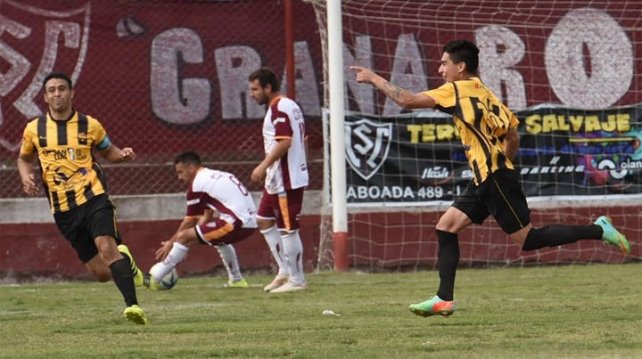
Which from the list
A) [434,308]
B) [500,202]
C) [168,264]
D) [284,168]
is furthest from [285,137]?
[434,308]

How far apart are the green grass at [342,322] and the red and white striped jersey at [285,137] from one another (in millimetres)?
1064

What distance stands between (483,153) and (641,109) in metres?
8.51

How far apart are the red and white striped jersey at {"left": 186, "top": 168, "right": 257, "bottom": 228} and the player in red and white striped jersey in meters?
0.62

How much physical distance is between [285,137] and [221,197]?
1.43 metres

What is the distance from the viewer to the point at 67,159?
10180 mm

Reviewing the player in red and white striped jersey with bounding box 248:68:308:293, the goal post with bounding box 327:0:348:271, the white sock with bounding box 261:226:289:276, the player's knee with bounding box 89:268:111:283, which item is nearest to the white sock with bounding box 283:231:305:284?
the player in red and white striped jersey with bounding box 248:68:308:293

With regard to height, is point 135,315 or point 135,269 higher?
point 135,269

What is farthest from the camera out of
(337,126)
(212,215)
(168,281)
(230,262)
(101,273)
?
(337,126)

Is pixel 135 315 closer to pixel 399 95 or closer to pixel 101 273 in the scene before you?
pixel 101 273

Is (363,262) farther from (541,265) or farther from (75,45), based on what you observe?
(75,45)

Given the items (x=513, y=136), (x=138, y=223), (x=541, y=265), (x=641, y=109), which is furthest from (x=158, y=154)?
(x=513, y=136)

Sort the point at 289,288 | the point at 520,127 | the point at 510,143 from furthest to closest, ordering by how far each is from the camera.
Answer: the point at 520,127, the point at 289,288, the point at 510,143

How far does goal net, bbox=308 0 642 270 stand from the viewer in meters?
16.6

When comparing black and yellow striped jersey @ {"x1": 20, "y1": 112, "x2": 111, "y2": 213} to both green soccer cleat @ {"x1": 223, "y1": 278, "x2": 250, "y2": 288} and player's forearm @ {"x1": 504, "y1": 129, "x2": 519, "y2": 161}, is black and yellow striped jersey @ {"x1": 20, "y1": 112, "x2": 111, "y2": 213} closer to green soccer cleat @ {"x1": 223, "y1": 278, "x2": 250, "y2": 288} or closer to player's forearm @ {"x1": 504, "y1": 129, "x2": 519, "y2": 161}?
player's forearm @ {"x1": 504, "y1": 129, "x2": 519, "y2": 161}
